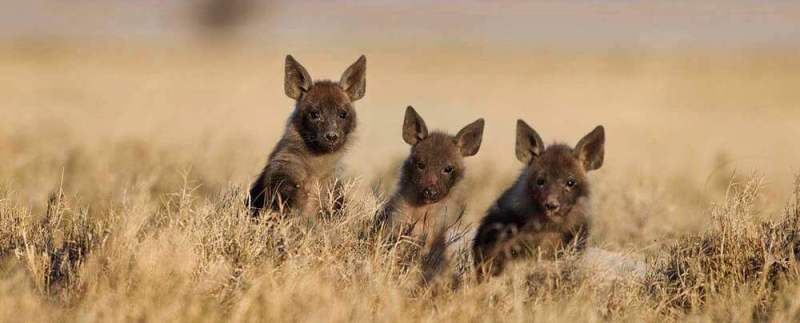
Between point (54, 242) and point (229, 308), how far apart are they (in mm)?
1610

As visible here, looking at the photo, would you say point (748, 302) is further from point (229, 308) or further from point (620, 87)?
point (620, 87)

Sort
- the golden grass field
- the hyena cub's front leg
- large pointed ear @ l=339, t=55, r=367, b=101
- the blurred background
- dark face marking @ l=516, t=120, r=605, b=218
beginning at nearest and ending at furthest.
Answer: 1. the golden grass field
2. dark face marking @ l=516, t=120, r=605, b=218
3. the hyena cub's front leg
4. large pointed ear @ l=339, t=55, r=367, b=101
5. the blurred background

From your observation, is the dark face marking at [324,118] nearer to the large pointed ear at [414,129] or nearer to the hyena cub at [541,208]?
the large pointed ear at [414,129]

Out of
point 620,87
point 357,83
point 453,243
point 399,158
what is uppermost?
point 357,83

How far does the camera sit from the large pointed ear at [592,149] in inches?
317

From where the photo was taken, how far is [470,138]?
8.45 m

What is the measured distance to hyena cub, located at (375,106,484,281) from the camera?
26.4 feet

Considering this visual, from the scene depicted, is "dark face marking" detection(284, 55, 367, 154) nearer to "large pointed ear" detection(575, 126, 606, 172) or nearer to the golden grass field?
the golden grass field

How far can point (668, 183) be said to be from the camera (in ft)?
47.8

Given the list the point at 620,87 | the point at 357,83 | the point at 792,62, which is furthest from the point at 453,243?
the point at 792,62

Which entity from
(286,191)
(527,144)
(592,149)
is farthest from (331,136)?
(592,149)

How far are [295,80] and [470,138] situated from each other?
132cm

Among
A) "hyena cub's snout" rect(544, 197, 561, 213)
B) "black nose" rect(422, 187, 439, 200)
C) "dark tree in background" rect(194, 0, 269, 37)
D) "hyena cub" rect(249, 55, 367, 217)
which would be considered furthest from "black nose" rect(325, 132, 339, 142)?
"dark tree in background" rect(194, 0, 269, 37)

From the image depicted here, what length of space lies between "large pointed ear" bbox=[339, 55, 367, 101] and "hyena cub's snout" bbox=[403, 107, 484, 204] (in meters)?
0.57
